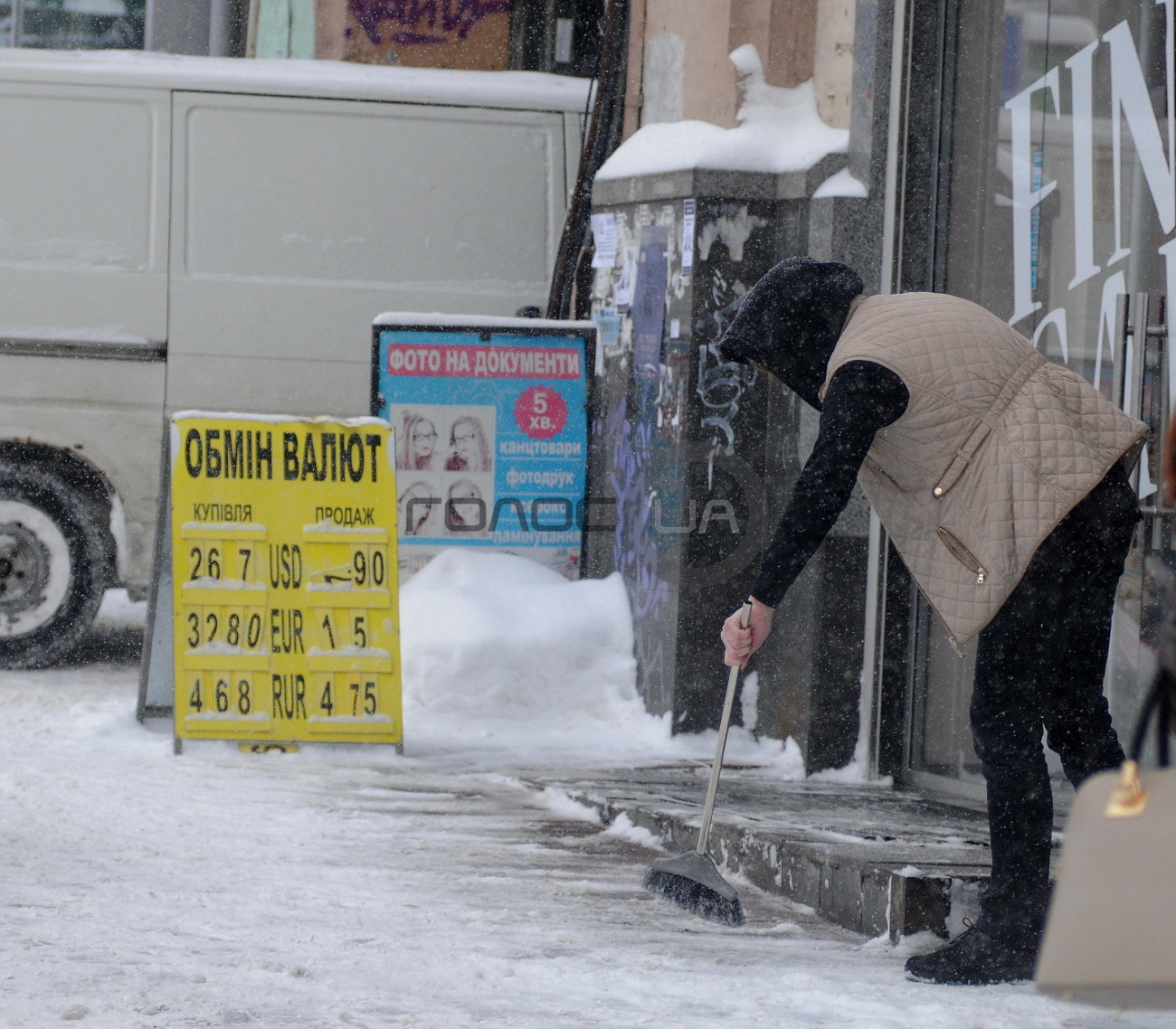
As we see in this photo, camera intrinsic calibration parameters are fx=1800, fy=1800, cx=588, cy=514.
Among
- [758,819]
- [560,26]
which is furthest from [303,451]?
[560,26]

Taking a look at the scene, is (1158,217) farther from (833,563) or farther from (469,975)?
(469,975)

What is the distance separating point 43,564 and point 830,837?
14.5ft

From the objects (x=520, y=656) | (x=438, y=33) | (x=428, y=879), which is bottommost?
(x=428, y=879)

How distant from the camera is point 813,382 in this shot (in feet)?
12.2

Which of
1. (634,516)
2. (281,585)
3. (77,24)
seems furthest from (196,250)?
(77,24)

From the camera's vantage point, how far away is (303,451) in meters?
6.06

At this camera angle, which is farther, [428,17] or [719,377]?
[428,17]

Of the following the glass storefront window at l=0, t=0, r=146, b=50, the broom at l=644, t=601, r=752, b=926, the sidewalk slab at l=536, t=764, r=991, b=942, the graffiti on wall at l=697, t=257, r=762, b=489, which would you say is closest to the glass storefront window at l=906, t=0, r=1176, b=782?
the sidewalk slab at l=536, t=764, r=991, b=942

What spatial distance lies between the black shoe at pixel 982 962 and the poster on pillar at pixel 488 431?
3.86m

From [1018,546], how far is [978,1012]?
2.83 ft

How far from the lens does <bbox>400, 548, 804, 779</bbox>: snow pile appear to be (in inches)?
248

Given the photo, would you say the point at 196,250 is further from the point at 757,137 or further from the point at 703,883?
the point at 703,883

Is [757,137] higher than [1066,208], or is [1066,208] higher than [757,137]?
[757,137]

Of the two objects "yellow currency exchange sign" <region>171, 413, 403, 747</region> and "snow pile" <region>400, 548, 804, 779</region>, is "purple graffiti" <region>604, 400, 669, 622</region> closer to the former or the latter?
"snow pile" <region>400, 548, 804, 779</region>
